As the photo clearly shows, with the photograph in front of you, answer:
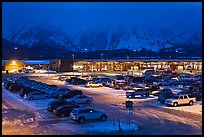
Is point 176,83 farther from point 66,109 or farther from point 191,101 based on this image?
point 66,109

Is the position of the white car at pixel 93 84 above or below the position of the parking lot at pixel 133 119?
above

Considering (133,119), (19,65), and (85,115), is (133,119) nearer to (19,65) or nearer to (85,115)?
(85,115)

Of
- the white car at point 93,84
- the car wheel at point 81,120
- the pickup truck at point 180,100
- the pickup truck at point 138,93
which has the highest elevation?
the white car at point 93,84

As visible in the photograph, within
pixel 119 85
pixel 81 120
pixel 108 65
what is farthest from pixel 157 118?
pixel 108 65

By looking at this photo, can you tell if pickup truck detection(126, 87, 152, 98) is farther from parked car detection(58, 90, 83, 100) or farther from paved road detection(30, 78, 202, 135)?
parked car detection(58, 90, 83, 100)

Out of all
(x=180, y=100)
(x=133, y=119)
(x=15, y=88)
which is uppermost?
(x=15, y=88)

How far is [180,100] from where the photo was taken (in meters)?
31.0

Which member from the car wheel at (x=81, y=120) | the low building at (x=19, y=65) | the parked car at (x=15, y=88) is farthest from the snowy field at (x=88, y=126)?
the low building at (x=19, y=65)

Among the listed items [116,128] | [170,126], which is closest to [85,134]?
[116,128]

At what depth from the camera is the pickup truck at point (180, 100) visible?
30594mm

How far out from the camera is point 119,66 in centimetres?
10644

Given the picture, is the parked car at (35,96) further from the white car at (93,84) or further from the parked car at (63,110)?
the white car at (93,84)

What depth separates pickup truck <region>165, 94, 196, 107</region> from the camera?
30.6 m

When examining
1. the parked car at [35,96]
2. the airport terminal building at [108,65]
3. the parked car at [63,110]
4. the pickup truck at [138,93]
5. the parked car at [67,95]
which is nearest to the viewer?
the parked car at [63,110]
